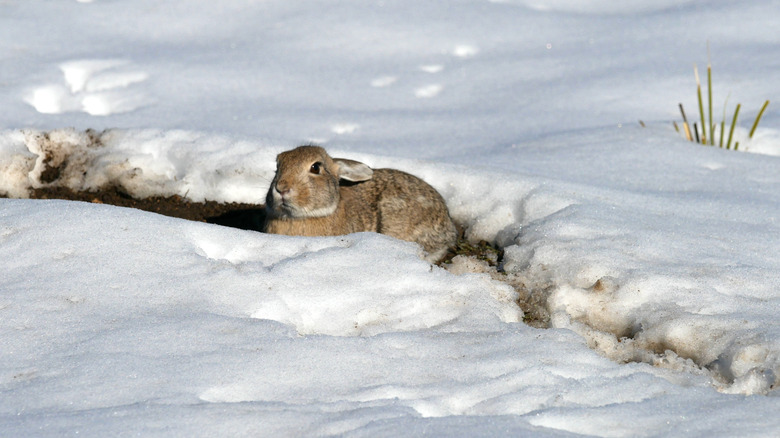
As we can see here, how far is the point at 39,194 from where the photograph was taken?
6012 millimetres

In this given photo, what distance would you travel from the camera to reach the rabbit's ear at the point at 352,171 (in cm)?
543

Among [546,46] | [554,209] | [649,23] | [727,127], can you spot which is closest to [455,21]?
[546,46]

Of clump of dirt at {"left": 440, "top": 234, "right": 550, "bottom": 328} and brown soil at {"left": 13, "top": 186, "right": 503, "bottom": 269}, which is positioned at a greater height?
brown soil at {"left": 13, "top": 186, "right": 503, "bottom": 269}

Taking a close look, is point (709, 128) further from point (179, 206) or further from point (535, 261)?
point (179, 206)

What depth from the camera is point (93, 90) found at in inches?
319

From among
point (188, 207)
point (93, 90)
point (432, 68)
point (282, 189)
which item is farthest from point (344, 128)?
point (282, 189)

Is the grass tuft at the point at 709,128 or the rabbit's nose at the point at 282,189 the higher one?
the grass tuft at the point at 709,128

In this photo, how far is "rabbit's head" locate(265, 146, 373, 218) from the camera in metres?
4.91

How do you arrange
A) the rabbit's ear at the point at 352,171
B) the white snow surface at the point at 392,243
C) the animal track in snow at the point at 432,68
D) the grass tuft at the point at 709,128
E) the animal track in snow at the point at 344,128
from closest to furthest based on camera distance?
the white snow surface at the point at 392,243, the rabbit's ear at the point at 352,171, the grass tuft at the point at 709,128, the animal track in snow at the point at 344,128, the animal track in snow at the point at 432,68

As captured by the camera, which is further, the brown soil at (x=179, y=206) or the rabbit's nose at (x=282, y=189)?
the brown soil at (x=179, y=206)

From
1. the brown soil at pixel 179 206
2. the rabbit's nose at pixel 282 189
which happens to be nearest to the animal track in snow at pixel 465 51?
the brown soil at pixel 179 206

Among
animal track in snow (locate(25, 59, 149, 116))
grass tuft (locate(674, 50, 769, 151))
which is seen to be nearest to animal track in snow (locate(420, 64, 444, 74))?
grass tuft (locate(674, 50, 769, 151))

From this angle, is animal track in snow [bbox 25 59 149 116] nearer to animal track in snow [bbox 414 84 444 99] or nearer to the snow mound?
the snow mound

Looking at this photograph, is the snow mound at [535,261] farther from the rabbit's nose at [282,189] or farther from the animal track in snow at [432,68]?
the animal track in snow at [432,68]
